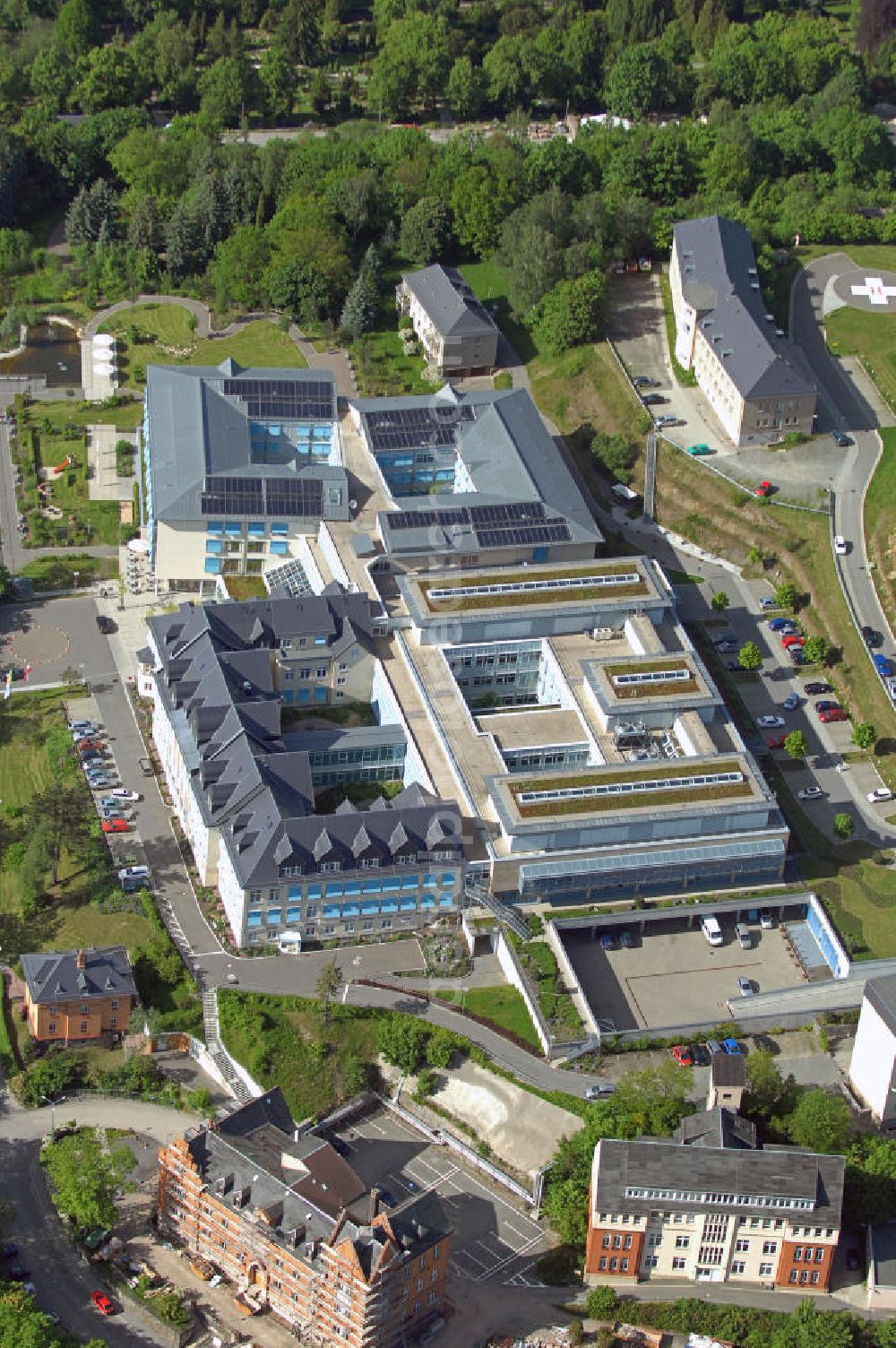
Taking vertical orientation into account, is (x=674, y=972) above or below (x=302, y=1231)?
below

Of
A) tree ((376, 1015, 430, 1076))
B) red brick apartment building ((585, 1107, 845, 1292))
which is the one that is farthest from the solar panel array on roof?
red brick apartment building ((585, 1107, 845, 1292))

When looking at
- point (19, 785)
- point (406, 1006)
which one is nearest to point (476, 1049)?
point (406, 1006)

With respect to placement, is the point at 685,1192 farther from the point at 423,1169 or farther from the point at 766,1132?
the point at 423,1169

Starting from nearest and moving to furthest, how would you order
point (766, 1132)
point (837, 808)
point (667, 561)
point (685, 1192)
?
point (685, 1192) → point (766, 1132) → point (837, 808) → point (667, 561)

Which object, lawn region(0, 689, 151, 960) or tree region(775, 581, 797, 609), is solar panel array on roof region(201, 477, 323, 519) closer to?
lawn region(0, 689, 151, 960)

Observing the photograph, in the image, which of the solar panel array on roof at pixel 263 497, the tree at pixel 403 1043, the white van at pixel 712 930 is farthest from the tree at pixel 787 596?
the tree at pixel 403 1043

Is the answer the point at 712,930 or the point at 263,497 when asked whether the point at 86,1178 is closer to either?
the point at 712,930

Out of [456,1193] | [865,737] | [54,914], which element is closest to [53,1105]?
[54,914]
